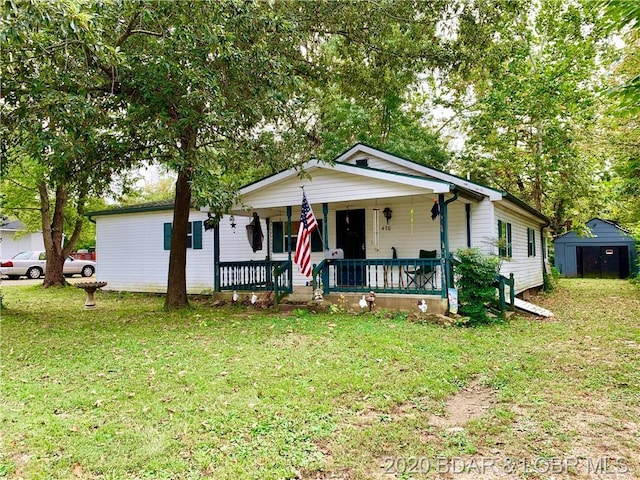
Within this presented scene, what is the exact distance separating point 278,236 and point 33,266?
1754 cm

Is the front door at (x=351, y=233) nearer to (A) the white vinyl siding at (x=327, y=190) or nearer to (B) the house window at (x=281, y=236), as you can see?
(B) the house window at (x=281, y=236)

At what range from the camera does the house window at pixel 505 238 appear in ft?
37.2

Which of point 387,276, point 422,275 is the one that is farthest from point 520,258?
point 387,276

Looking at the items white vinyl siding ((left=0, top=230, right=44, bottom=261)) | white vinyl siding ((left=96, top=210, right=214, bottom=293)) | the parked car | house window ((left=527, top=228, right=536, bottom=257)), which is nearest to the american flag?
white vinyl siding ((left=96, top=210, right=214, bottom=293))

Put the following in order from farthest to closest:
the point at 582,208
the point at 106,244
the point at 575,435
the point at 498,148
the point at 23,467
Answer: the point at 582,208
the point at 498,148
the point at 106,244
the point at 575,435
the point at 23,467

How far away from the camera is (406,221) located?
37.2ft

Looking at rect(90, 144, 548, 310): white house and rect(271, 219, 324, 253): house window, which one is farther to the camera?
rect(271, 219, 324, 253): house window

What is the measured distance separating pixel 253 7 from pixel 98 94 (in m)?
3.67

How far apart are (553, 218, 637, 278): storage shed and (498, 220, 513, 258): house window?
537 inches

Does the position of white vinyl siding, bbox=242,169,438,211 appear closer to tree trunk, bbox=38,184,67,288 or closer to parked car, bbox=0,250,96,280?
tree trunk, bbox=38,184,67,288

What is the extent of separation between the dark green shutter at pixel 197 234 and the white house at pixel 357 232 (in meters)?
0.03

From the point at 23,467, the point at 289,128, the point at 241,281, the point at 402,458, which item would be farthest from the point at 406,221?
the point at 23,467

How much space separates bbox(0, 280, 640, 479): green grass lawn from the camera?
3045 millimetres

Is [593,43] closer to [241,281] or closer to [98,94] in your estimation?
[241,281]
